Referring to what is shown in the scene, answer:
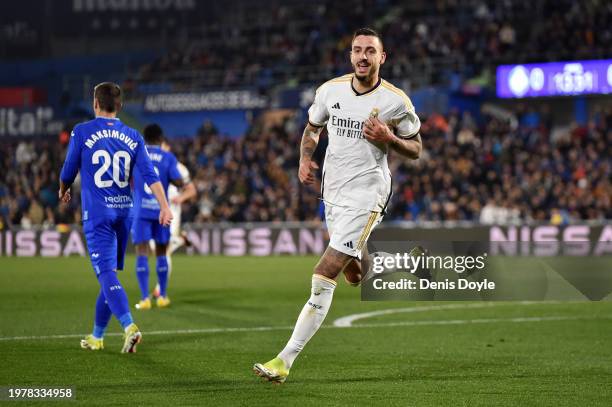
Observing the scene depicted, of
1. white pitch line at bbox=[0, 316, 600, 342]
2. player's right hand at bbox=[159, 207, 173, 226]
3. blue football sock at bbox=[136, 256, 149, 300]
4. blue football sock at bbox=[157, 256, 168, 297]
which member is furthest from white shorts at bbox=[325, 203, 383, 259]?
blue football sock at bbox=[157, 256, 168, 297]

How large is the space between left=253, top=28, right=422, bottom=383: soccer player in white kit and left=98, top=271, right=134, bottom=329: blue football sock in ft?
6.07

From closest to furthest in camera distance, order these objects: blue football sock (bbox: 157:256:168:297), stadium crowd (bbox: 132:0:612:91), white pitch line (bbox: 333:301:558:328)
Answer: white pitch line (bbox: 333:301:558:328), blue football sock (bbox: 157:256:168:297), stadium crowd (bbox: 132:0:612:91)

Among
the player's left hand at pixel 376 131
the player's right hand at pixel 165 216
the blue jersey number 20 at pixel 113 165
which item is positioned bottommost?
the player's right hand at pixel 165 216

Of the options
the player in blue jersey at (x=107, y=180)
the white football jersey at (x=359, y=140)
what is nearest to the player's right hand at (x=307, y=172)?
the white football jersey at (x=359, y=140)

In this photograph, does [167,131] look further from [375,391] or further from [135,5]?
[375,391]

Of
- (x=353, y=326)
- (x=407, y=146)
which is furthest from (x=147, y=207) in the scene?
(x=407, y=146)

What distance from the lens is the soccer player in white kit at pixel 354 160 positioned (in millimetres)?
8352

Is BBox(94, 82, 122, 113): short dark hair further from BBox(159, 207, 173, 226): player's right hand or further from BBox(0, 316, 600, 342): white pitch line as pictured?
BBox(0, 316, 600, 342): white pitch line

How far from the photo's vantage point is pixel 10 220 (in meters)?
35.7

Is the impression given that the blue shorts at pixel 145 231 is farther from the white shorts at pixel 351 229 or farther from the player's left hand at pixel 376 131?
the player's left hand at pixel 376 131

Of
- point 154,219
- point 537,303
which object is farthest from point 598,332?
point 154,219

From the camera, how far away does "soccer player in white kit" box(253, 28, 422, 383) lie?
27.4ft

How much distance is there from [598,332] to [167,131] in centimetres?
3335

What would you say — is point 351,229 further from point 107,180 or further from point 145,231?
point 145,231
